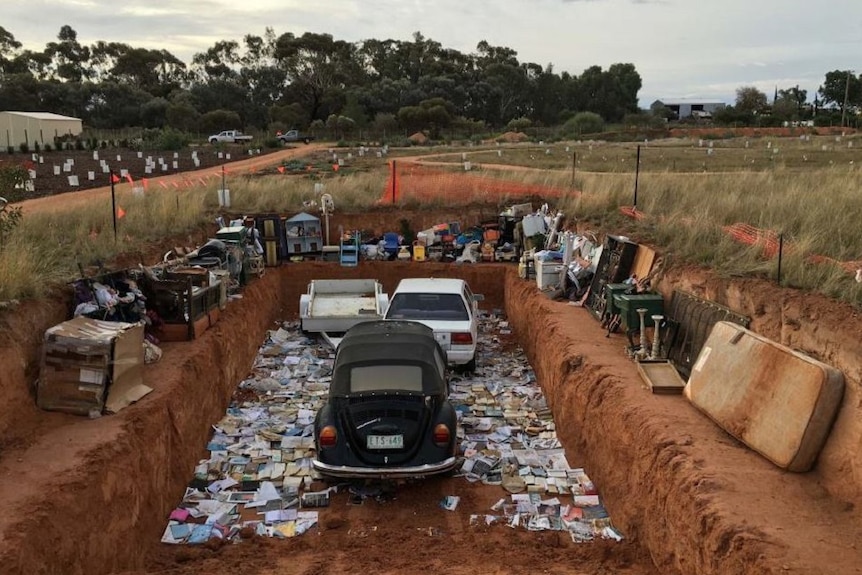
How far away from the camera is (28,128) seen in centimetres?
5038

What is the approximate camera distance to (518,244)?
18875mm

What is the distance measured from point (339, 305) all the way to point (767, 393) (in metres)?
10.1

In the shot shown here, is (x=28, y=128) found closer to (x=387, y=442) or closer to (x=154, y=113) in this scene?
(x=154, y=113)

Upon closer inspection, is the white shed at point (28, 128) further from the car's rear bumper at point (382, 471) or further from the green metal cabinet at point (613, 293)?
the car's rear bumper at point (382, 471)

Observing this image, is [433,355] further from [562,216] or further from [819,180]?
[819,180]

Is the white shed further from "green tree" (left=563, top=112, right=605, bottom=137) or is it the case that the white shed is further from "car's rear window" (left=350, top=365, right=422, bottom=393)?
"car's rear window" (left=350, top=365, right=422, bottom=393)

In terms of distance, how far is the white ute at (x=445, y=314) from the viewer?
11922mm

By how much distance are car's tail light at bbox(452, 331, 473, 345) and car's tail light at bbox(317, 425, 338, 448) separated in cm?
437

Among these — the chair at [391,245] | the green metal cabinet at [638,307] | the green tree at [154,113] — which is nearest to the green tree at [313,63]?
the green tree at [154,113]

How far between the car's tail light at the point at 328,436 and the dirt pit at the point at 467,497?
30.9 inches

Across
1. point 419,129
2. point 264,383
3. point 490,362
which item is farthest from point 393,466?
point 419,129

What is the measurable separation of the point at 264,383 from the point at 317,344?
2.44 metres

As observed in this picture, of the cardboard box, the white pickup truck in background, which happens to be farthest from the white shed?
the cardboard box

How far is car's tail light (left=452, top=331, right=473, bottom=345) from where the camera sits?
11898 millimetres
